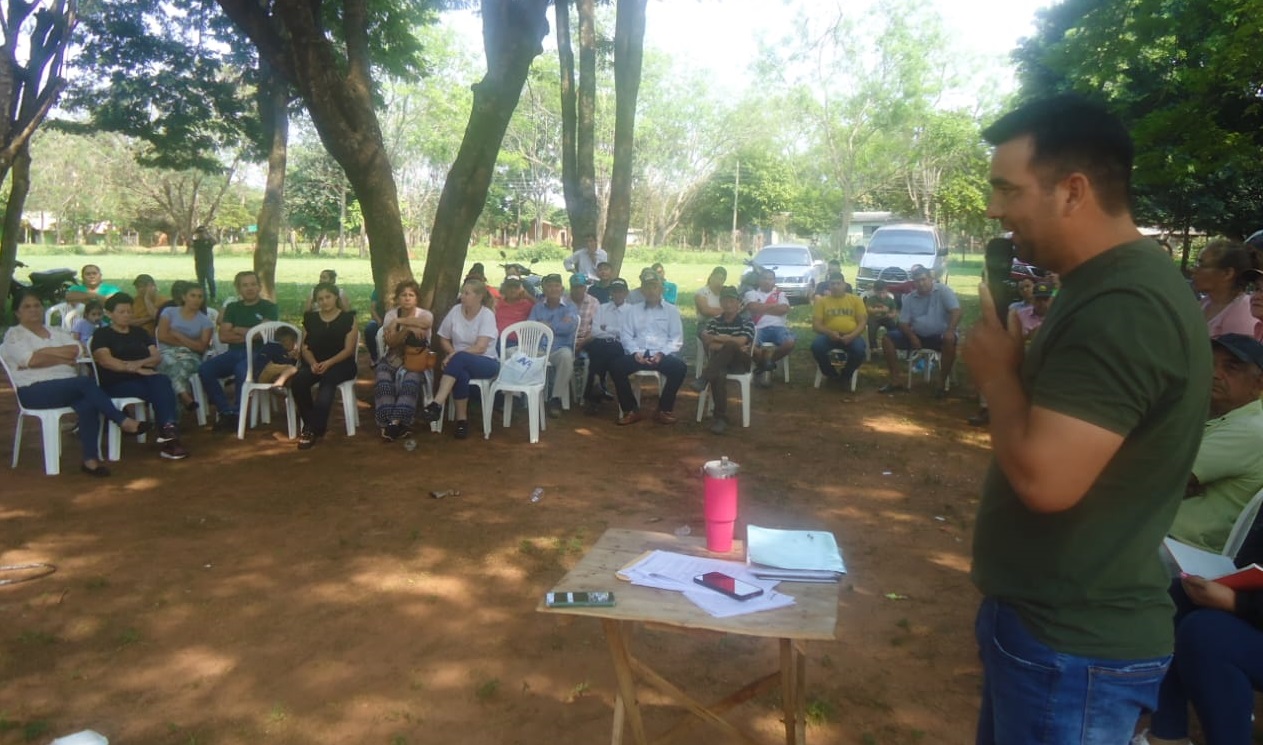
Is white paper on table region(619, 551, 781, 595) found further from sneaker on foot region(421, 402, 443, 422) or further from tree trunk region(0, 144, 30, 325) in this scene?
tree trunk region(0, 144, 30, 325)

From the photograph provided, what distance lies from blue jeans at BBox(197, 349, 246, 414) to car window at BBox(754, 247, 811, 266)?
14478 mm

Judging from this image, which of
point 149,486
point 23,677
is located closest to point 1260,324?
point 23,677

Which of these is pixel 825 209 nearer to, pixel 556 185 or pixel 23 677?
pixel 556 185

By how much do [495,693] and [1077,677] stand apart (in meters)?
2.30

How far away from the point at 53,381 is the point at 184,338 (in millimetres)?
1349

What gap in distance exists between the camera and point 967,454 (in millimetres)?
6766

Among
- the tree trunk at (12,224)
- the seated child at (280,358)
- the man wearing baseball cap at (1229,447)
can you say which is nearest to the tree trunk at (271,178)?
the tree trunk at (12,224)

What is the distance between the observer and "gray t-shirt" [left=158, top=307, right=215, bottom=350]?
24.1 ft

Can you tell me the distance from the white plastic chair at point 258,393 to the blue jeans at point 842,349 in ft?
17.2

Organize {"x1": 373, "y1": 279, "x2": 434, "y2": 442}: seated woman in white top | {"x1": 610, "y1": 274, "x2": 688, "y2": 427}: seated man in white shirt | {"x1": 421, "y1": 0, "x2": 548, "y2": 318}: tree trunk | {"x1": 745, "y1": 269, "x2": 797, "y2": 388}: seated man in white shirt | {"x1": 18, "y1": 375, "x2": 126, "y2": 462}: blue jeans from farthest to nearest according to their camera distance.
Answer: {"x1": 745, "y1": 269, "x2": 797, "y2": 388}: seated man in white shirt → {"x1": 421, "y1": 0, "x2": 548, "y2": 318}: tree trunk → {"x1": 610, "y1": 274, "x2": 688, "y2": 427}: seated man in white shirt → {"x1": 373, "y1": 279, "x2": 434, "y2": 442}: seated woman in white top → {"x1": 18, "y1": 375, "x2": 126, "y2": 462}: blue jeans

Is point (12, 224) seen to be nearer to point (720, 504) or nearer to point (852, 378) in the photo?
point (852, 378)

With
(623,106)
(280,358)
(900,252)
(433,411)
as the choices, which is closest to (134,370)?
(280,358)

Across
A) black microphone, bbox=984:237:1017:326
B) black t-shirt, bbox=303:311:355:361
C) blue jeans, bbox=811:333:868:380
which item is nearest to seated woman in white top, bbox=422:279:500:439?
black t-shirt, bbox=303:311:355:361

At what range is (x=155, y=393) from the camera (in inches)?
259
